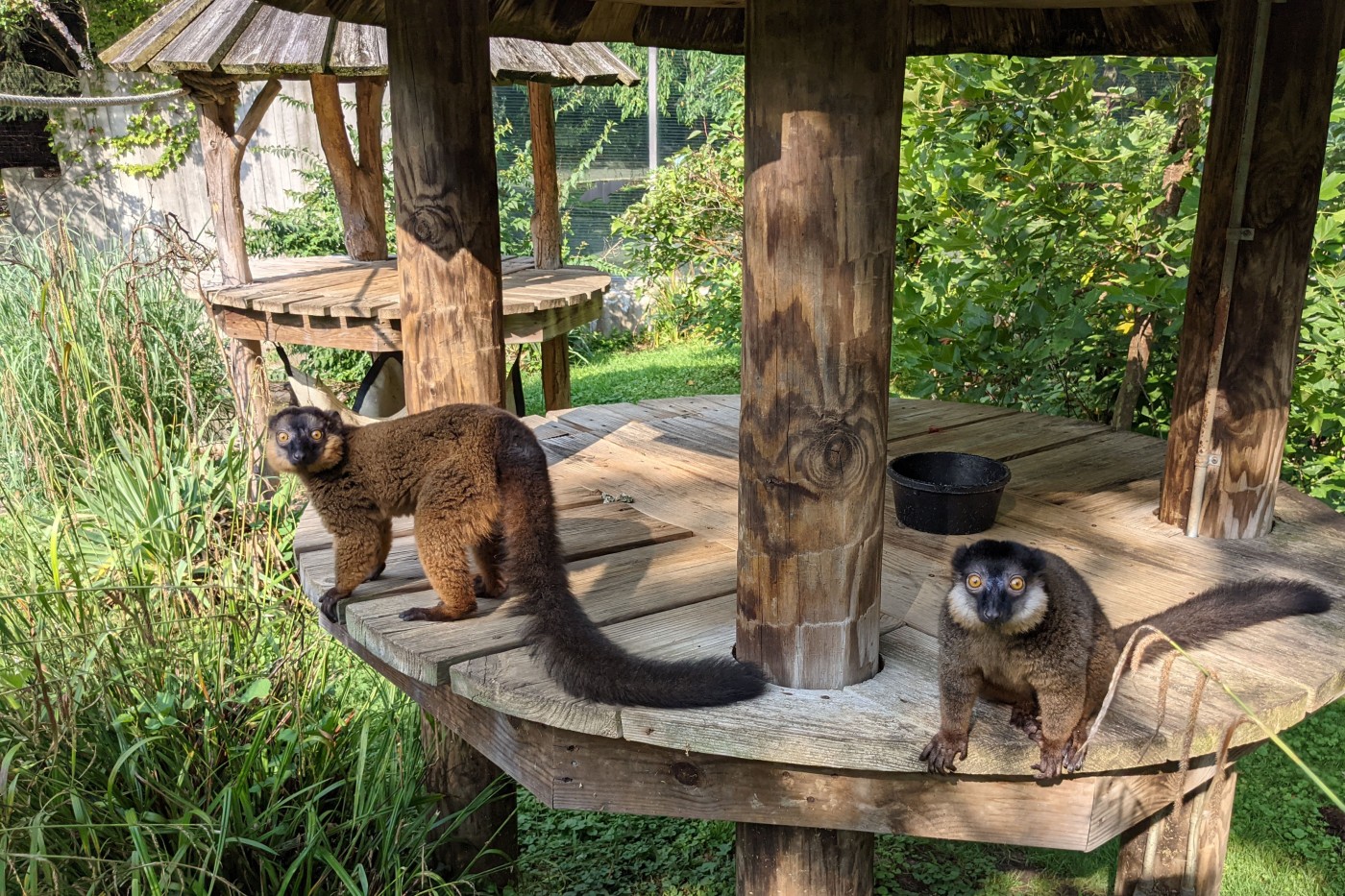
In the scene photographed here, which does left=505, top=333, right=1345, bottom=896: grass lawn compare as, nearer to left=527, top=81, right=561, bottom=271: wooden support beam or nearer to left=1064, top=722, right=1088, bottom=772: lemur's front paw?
left=1064, top=722, right=1088, bottom=772: lemur's front paw

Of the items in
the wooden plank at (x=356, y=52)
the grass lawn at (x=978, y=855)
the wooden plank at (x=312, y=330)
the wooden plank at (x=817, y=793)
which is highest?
the wooden plank at (x=356, y=52)

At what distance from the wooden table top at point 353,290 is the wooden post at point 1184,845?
12.3 feet

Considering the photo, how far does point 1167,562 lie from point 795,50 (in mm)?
1845

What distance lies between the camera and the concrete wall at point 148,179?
12109 millimetres

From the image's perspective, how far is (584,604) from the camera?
2641mm

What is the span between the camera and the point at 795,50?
183 centimetres

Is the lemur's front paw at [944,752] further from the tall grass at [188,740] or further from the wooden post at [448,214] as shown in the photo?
the wooden post at [448,214]

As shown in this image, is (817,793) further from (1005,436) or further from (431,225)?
(1005,436)

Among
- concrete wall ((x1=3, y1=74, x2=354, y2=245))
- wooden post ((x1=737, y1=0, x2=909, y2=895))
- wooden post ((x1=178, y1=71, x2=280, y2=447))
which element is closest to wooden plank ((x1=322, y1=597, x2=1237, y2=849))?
wooden post ((x1=737, y1=0, x2=909, y2=895))

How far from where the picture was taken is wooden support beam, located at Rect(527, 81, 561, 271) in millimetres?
7734

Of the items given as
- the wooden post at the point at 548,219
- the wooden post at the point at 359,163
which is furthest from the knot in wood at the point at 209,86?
the wooden post at the point at 548,219

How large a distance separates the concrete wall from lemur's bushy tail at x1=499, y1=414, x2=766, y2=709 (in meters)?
10.5

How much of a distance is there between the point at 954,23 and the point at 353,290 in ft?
12.6

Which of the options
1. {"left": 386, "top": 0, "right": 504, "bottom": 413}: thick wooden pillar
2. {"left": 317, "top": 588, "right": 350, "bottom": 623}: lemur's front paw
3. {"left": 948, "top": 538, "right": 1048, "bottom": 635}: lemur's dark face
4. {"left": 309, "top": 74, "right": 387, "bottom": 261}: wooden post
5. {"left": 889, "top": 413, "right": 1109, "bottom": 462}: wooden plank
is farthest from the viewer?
{"left": 309, "top": 74, "right": 387, "bottom": 261}: wooden post
